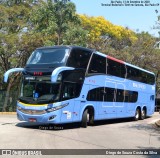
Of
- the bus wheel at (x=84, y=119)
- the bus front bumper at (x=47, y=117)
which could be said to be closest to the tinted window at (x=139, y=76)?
the bus wheel at (x=84, y=119)

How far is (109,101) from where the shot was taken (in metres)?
21.3

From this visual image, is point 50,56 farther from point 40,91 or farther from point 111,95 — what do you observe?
point 111,95

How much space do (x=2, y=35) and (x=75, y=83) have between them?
14.2 m

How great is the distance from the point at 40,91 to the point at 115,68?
6.68 meters

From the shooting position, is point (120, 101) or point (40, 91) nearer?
point (40, 91)

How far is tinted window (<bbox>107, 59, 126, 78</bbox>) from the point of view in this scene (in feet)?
68.5

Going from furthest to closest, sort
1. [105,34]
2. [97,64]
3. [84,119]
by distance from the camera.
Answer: [105,34]
[97,64]
[84,119]

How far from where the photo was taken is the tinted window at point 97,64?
1879 centimetres

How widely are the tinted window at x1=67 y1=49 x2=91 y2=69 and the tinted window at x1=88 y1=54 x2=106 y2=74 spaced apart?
1.61ft

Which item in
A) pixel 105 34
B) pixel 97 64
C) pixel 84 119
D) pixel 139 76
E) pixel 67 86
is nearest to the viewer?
pixel 67 86

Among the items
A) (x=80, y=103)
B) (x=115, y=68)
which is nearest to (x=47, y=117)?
(x=80, y=103)

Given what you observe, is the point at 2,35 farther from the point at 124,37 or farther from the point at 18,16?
the point at 124,37

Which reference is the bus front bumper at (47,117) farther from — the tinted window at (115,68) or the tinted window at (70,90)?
the tinted window at (115,68)

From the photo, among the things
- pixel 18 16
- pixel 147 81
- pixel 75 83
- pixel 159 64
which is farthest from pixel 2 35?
pixel 159 64
